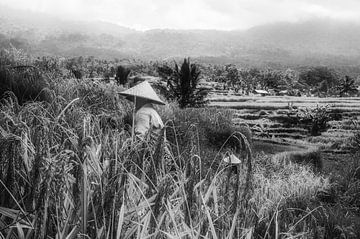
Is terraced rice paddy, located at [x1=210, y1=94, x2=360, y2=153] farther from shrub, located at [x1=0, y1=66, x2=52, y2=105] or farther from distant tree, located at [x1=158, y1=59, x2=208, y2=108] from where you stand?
shrub, located at [x1=0, y1=66, x2=52, y2=105]

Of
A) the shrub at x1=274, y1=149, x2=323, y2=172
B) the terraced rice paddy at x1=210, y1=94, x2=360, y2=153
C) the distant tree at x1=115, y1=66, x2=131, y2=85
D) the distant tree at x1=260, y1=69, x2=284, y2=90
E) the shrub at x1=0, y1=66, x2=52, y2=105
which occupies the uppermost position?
the shrub at x1=0, y1=66, x2=52, y2=105

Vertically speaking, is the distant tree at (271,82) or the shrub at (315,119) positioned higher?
the shrub at (315,119)

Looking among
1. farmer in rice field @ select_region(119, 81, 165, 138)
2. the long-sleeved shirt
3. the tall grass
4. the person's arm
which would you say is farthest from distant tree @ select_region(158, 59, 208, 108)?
the tall grass

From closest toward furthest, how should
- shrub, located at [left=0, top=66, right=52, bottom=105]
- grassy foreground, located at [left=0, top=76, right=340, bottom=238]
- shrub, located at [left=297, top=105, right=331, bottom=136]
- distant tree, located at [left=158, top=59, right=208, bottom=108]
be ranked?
grassy foreground, located at [left=0, top=76, right=340, bottom=238]
shrub, located at [left=0, top=66, right=52, bottom=105]
distant tree, located at [left=158, top=59, right=208, bottom=108]
shrub, located at [left=297, top=105, right=331, bottom=136]

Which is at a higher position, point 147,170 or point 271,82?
point 147,170

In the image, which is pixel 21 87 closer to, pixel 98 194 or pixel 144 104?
pixel 144 104

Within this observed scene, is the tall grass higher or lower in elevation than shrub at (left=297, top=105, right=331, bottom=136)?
higher

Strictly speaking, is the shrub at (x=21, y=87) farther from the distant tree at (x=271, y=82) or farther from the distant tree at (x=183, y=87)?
the distant tree at (x=271, y=82)

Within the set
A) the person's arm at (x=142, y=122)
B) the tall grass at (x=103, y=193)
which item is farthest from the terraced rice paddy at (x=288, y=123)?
the tall grass at (x=103, y=193)

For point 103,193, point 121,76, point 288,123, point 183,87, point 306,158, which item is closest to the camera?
point 103,193

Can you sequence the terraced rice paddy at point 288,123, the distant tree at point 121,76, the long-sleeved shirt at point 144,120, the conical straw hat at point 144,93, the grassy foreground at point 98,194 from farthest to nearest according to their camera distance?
the distant tree at point 121,76, the terraced rice paddy at point 288,123, the conical straw hat at point 144,93, the long-sleeved shirt at point 144,120, the grassy foreground at point 98,194

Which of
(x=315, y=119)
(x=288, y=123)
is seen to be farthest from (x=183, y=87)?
(x=288, y=123)

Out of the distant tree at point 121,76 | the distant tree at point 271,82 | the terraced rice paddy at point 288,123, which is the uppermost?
the distant tree at point 121,76

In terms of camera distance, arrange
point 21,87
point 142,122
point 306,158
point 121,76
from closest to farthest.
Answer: point 142,122 < point 21,87 < point 306,158 < point 121,76
